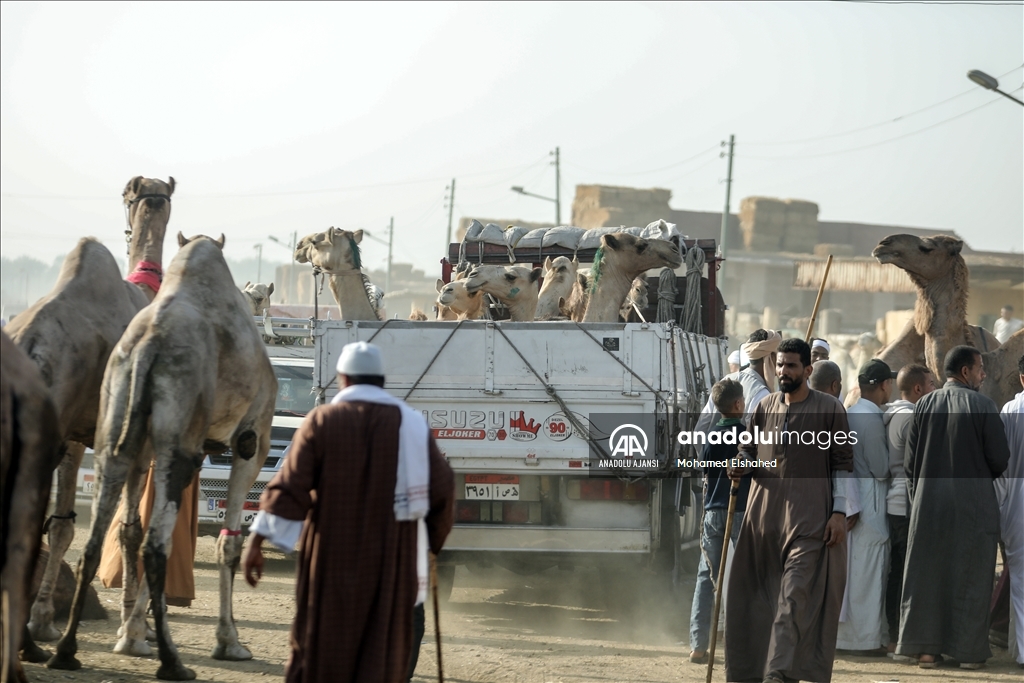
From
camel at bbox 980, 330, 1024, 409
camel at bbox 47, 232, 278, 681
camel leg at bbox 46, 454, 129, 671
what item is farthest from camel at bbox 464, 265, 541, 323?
camel leg at bbox 46, 454, 129, 671

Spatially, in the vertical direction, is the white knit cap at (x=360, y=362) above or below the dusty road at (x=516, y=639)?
above

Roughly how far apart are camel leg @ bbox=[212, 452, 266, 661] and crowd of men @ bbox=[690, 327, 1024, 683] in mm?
2951

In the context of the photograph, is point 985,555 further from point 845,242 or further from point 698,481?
point 845,242

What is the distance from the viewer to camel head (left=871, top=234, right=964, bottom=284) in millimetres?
11320

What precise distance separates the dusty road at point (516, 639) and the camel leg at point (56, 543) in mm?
247

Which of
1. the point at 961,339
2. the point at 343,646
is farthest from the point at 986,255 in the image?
the point at 343,646

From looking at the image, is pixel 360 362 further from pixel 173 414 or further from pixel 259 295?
pixel 259 295

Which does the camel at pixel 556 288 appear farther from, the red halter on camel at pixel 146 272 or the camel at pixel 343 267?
the red halter on camel at pixel 146 272

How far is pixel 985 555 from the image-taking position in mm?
8609

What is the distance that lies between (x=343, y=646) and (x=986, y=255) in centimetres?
3636

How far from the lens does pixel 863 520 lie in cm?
913

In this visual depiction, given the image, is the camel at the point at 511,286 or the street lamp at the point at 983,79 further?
the street lamp at the point at 983,79

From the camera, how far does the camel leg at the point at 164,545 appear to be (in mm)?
6922

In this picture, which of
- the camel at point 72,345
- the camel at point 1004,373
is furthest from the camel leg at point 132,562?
the camel at point 1004,373
